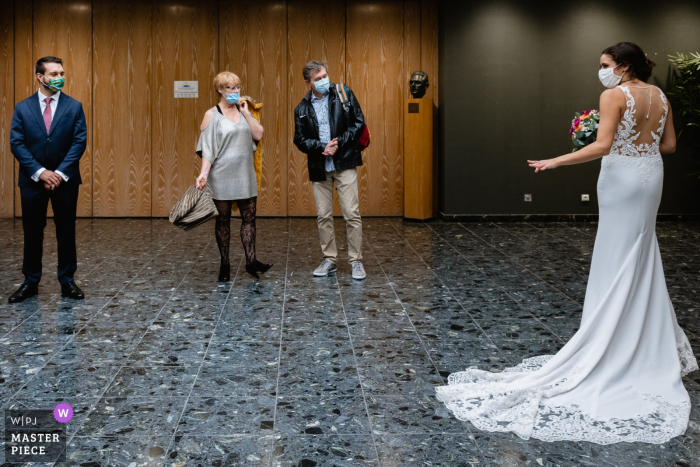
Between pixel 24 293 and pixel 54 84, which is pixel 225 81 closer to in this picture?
pixel 54 84

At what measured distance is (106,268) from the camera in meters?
6.03

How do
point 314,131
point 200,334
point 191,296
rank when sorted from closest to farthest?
point 200,334, point 191,296, point 314,131

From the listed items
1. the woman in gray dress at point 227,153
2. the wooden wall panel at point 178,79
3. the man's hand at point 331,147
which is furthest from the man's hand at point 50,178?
the wooden wall panel at point 178,79

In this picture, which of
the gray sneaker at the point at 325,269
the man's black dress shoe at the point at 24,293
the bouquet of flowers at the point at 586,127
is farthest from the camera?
the gray sneaker at the point at 325,269

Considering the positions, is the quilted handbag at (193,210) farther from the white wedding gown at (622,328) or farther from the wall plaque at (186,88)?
the wall plaque at (186,88)

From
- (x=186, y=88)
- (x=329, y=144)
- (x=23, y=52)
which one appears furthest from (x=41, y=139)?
(x=23, y=52)

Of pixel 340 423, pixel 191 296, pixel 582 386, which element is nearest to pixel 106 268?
pixel 191 296

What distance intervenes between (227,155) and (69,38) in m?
5.54

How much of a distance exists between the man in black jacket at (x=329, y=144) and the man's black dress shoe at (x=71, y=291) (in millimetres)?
1790

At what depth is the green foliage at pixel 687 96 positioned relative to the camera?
29.6 ft

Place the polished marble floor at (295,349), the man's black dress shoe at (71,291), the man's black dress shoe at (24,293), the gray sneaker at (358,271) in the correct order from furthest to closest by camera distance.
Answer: the gray sneaker at (358,271), the man's black dress shoe at (71,291), the man's black dress shoe at (24,293), the polished marble floor at (295,349)

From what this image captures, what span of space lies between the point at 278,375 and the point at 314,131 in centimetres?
271

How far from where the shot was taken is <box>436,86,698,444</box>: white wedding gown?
289 cm

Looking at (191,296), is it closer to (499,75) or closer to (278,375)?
(278,375)
